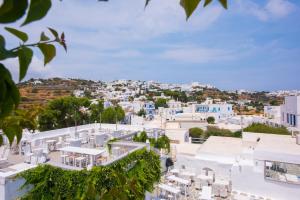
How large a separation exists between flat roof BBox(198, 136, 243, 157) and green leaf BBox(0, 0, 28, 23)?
1221cm

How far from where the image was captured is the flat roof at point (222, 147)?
12.2 m

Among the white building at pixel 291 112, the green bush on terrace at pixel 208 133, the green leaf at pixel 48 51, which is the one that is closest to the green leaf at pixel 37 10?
the green leaf at pixel 48 51

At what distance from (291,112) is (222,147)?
14.3 m

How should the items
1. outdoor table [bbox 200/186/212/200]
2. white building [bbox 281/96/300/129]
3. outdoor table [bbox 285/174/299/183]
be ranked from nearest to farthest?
outdoor table [bbox 200/186/212/200], outdoor table [bbox 285/174/299/183], white building [bbox 281/96/300/129]

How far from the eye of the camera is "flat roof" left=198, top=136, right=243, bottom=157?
12221 millimetres

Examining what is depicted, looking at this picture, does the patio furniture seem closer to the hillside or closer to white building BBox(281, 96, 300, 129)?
the hillside

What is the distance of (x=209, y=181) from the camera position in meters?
10.2

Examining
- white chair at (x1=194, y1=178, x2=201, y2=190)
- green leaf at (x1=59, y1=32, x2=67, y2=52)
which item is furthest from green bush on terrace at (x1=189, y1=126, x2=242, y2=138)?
green leaf at (x1=59, y1=32, x2=67, y2=52)

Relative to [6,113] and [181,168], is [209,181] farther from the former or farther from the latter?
[6,113]

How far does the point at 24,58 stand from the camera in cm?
33

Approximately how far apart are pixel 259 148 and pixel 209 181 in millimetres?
2206

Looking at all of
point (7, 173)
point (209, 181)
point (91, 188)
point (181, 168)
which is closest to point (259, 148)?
point (209, 181)

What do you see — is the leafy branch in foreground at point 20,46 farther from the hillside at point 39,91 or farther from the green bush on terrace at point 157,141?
the green bush on terrace at point 157,141

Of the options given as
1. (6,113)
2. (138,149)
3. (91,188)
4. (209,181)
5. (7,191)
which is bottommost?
(209,181)
